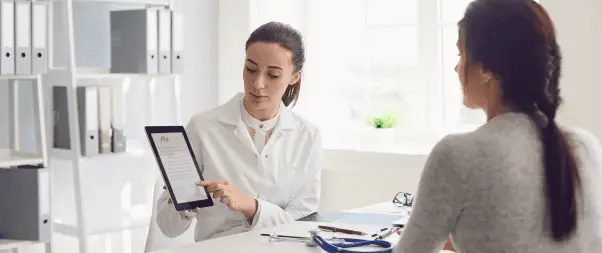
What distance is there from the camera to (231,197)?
222cm

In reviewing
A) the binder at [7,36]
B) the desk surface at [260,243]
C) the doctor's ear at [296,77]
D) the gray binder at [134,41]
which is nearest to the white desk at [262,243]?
the desk surface at [260,243]

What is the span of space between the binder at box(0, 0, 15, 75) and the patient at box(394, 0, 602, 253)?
2256 mm

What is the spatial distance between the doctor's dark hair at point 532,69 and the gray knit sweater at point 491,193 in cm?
2

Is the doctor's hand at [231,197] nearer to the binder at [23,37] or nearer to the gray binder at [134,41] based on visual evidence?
the binder at [23,37]

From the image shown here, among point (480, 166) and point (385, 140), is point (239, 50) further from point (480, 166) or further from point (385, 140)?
point (480, 166)

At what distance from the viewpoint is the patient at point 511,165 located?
51.3 inches

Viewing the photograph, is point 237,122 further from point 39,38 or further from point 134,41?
point 134,41

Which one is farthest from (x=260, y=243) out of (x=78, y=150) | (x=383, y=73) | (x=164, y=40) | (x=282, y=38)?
(x=383, y=73)

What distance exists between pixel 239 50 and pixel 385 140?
3.24 feet

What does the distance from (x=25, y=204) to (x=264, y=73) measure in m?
1.32

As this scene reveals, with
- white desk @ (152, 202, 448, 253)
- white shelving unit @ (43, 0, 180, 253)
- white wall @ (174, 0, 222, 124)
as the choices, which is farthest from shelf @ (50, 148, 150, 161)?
white desk @ (152, 202, 448, 253)

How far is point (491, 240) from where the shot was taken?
132 centimetres

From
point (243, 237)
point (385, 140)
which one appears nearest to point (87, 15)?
point (385, 140)

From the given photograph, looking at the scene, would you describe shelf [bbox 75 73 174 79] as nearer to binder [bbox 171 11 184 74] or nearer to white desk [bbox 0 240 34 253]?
binder [bbox 171 11 184 74]
